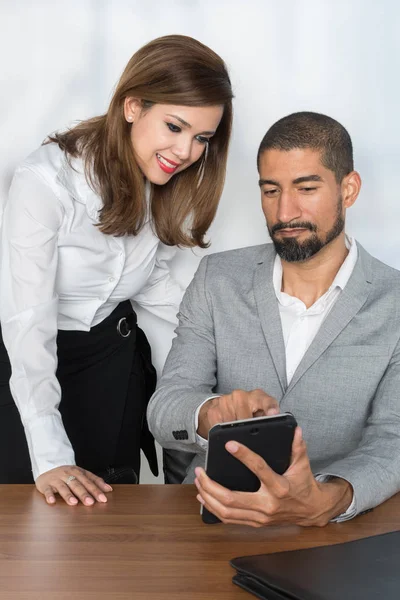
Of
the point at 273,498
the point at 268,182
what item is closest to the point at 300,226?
the point at 268,182

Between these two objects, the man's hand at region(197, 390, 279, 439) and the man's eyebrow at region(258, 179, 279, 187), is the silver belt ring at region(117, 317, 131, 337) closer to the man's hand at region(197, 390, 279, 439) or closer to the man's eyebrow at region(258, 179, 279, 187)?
the man's eyebrow at region(258, 179, 279, 187)

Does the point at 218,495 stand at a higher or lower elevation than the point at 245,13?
lower

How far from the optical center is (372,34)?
303 cm

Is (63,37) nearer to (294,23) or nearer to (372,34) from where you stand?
(294,23)

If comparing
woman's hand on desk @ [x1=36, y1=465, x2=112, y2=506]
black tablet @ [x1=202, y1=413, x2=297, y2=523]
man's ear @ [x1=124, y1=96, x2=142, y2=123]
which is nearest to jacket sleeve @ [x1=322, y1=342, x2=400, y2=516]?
black tablet @ [x1=202, y1=413, x2=297, y2=523]

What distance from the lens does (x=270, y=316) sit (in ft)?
7.61

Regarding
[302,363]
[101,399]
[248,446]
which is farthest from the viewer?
[101,399]

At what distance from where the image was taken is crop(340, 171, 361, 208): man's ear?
8.00 feet

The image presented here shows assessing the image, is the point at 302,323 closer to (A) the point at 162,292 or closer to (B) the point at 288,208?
(B) the point at 288,208

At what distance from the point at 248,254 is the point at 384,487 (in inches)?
37.4

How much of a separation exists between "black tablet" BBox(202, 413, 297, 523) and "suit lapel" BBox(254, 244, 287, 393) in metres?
0.68

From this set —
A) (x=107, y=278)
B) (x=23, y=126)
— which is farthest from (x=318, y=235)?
(x=23, y=126)

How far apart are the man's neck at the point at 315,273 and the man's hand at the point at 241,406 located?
0.64m

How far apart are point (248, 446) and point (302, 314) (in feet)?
2.95
